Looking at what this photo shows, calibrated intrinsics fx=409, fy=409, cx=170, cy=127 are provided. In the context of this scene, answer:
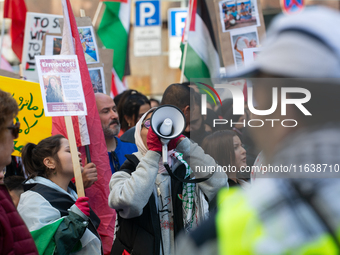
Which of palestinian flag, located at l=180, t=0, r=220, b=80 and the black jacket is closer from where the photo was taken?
the black jacket

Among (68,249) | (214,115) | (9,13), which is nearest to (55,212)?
(68,249)

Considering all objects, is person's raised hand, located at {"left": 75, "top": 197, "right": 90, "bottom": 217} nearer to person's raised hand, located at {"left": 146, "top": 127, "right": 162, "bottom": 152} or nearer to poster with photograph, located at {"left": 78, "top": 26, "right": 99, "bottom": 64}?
person's raised hand, located at {"left": 146, "top": 127, "right": 162, "bottom": 152}

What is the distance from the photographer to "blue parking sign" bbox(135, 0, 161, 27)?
34.6ft

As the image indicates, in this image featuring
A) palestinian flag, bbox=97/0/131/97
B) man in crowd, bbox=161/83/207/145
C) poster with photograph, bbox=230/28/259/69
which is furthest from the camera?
palestinian flag, bbox=97/0/131/97

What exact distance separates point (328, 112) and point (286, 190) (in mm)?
149

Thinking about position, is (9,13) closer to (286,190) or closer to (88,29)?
(88,29)

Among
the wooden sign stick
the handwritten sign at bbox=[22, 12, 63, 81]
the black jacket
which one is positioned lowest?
the black jacket

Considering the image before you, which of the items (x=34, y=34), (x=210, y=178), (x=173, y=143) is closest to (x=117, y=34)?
(x=34, y=34)

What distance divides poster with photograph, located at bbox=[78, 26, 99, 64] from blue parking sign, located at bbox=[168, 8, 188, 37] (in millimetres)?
5670

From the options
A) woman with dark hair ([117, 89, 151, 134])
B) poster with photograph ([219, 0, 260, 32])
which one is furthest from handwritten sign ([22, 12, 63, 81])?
poster with photograph ([219, 0, 260, 32])

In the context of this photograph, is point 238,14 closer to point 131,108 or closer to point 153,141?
point 131,108

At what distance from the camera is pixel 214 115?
227 centimetres

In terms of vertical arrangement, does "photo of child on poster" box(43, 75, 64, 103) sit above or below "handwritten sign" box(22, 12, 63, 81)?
below

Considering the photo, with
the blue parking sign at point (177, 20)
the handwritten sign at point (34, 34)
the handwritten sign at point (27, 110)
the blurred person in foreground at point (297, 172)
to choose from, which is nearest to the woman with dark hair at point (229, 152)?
the blurred person in foreground at point (297, 172)
